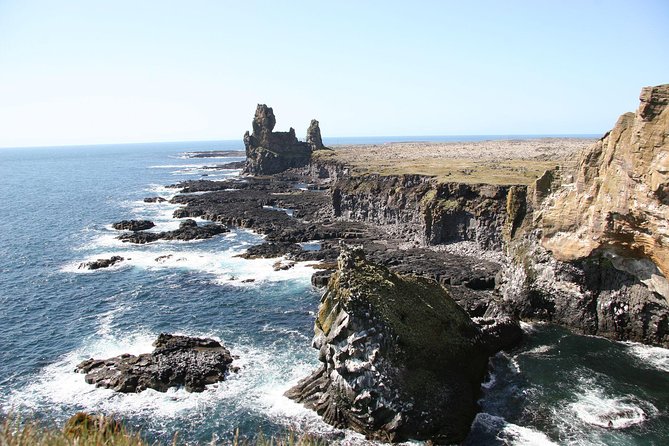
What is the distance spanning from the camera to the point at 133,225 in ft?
281

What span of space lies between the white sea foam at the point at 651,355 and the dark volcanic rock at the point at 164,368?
1223 inches

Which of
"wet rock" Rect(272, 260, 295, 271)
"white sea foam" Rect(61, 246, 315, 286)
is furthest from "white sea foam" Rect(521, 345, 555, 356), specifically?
"wet rock" Rect(272, 260, 295, 271)

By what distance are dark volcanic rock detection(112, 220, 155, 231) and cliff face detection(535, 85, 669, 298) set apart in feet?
222

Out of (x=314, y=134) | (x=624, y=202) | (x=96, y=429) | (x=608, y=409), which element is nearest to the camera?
(x=96, y=429)

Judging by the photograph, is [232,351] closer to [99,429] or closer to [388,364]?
[388,364]

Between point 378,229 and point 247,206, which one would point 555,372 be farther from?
point 247,206

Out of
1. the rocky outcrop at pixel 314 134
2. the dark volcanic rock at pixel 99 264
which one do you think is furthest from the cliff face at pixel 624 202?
the rocky outcrop at pixel 314 134

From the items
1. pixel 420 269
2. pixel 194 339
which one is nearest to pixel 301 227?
pixel 420 269

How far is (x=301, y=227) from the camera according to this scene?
82.4 meters

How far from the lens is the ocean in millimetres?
28484

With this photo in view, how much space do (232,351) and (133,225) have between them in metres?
55.9

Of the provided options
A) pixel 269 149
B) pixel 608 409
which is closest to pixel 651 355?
pixel 608 409

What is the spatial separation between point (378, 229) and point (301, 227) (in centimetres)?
1367

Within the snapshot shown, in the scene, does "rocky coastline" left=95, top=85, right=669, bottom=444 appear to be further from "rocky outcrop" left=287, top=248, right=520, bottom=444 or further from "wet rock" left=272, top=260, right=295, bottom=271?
"wet rock" left=272, top=260, right=295, bottom=271
